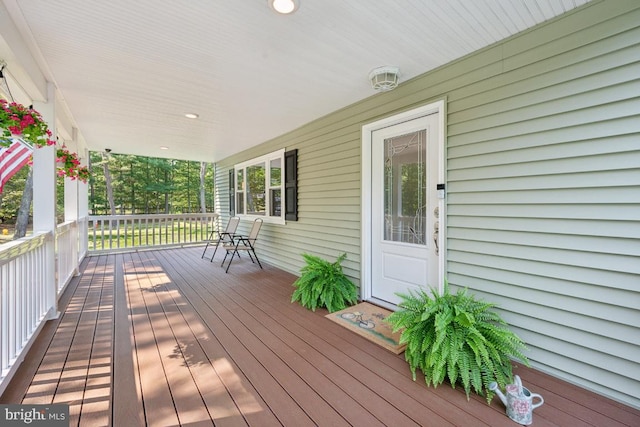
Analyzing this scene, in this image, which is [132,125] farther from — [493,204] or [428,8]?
[493,204]

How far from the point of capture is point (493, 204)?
229 centimetres

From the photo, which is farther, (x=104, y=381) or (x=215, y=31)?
(x=215, y=31)

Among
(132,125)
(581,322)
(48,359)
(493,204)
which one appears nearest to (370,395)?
(581,322)

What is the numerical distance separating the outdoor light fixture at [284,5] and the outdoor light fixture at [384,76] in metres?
1.11

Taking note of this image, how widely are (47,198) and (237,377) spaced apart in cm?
284

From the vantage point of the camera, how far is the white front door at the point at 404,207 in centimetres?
280

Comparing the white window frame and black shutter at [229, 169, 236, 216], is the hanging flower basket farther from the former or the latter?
black shutter at [229, 169, 236, 216]

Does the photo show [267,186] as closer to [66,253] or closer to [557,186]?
[66,253]

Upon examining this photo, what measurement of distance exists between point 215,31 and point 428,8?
148cm

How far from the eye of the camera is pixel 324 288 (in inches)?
131

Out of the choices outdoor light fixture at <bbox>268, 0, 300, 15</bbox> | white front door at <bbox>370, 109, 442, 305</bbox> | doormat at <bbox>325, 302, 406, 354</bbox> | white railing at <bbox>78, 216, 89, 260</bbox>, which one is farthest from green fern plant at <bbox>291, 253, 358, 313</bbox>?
white railing at <bbox>78, 216, 89, 260</bbox>

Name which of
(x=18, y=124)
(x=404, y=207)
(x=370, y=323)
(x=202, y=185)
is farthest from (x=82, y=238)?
(x=202, y=185)

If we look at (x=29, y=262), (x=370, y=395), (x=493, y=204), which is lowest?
(x=370, y=395)

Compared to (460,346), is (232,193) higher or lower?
higher
